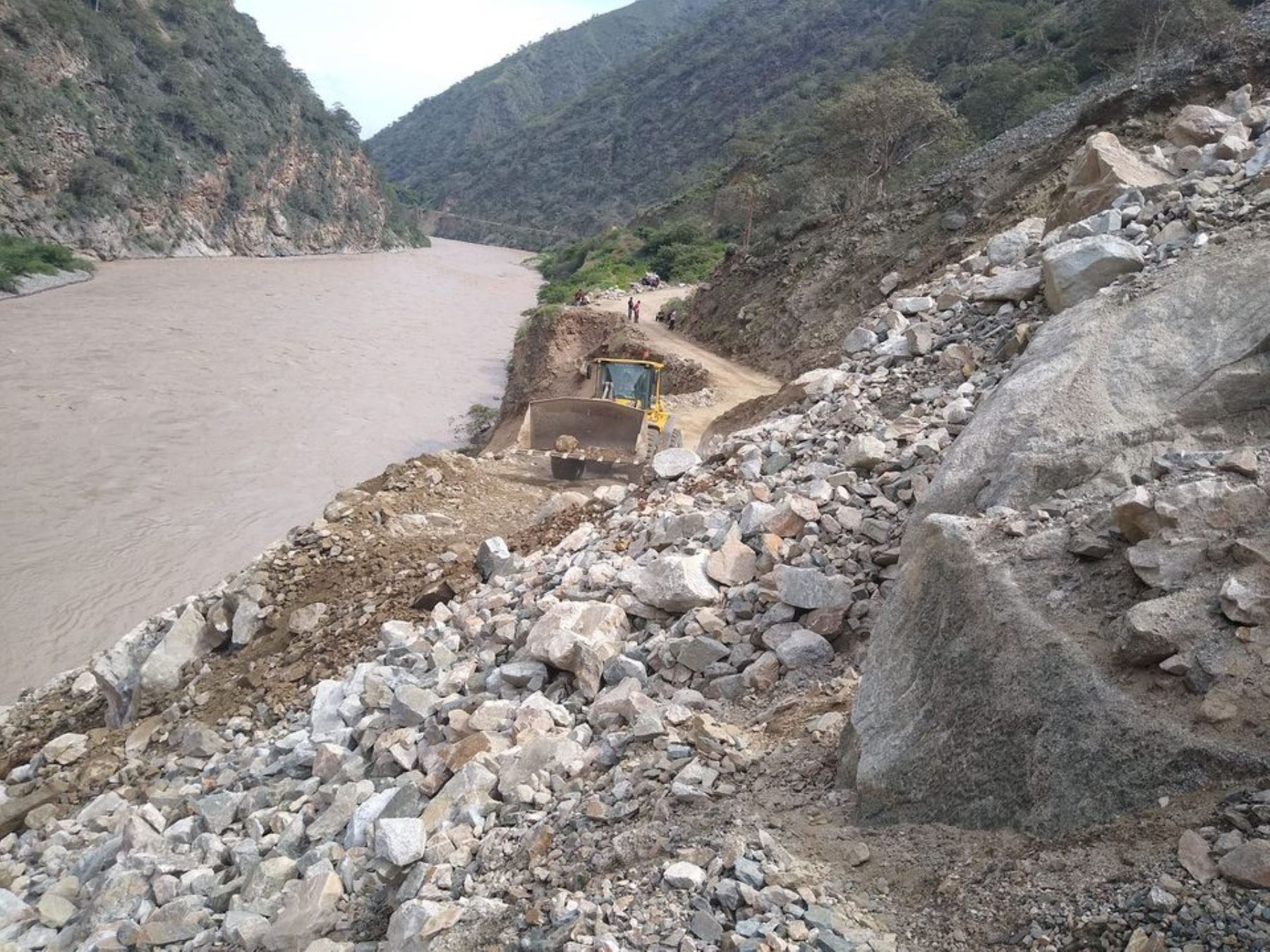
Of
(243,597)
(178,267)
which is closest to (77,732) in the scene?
(243,597)

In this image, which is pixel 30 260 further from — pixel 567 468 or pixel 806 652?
pixel 806 652

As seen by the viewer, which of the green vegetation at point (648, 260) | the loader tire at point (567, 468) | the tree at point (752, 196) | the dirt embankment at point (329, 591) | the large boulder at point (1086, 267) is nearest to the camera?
the large boulder at point (1086, 267)

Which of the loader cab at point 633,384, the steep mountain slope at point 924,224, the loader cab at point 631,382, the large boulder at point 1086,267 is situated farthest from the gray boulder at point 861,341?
the steep mountain slope at point 924,224

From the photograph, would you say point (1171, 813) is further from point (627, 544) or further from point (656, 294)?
point (656, 294)

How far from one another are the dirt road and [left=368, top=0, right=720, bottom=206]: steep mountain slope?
→ 121 m

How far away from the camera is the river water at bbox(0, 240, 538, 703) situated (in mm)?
14617

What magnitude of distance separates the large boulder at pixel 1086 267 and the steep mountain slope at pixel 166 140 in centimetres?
5084

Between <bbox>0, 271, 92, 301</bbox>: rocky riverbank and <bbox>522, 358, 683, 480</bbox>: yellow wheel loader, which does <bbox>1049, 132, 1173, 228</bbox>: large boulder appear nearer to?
<bbox>522, 358, 683, 480</bbox>: yellow wheel loader

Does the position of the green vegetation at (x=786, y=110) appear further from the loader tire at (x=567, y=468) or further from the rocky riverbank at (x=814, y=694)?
the rocky riverbank at (x=814, y=694)

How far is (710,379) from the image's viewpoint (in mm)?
20094

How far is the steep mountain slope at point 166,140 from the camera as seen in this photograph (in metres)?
47.4

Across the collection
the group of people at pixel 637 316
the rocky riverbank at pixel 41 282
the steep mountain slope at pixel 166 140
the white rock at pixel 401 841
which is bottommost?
the group of people at pixel 637 316

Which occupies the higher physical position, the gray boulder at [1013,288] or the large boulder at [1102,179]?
the large boulder at [1102,179]

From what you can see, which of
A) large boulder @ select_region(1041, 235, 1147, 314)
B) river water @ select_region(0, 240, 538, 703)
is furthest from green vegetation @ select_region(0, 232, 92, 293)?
large boulder @ select_region(1041, 235, 1147, 314)
